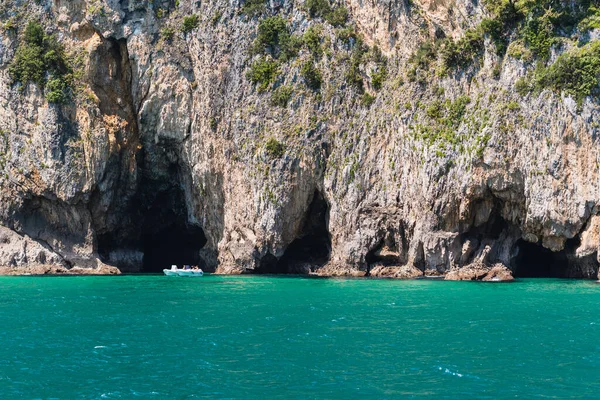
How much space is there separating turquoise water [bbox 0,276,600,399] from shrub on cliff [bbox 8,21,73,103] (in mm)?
34206

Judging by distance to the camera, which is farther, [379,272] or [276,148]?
[276,148]

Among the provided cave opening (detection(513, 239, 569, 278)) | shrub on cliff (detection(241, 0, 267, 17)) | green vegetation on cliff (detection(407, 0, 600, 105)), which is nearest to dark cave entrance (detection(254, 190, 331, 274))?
green vegetation on cliff (detection(407, 0, 600, 105))

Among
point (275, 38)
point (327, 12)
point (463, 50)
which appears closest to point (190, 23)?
point (275, 38)

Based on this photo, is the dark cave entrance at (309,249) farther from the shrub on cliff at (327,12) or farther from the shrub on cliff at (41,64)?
the shrub on cliff at (41,64)

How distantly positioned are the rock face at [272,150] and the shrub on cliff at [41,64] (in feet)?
3.68

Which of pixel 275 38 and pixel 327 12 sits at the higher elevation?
pixel 327 12

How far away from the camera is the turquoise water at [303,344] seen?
20.2 m

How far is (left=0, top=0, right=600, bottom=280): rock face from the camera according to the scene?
58.2 metres

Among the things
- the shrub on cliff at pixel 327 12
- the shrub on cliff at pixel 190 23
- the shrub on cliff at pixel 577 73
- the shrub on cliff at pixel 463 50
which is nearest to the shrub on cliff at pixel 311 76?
the shrub on cliff at pixel 327 12

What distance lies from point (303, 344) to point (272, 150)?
43.3 meters

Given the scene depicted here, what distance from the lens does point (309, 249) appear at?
72.9 meters

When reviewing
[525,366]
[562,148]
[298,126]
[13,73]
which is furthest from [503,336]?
[13,73]

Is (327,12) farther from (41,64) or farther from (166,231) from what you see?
(166,231)

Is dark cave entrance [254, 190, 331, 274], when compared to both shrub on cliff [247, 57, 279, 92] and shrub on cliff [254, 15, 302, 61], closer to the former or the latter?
shrub on cliff [247, 57, 279, 92]
